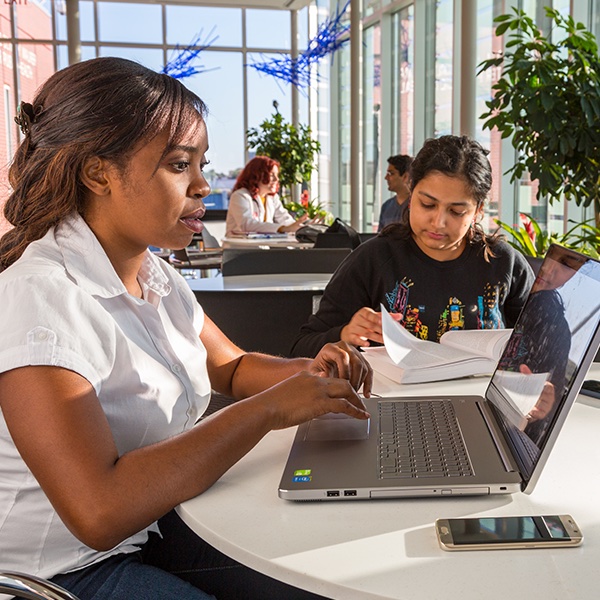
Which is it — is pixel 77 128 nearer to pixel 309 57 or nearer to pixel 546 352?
pixel 546 352

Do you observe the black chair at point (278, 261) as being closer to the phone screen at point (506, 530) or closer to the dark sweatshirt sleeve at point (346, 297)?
the dark sweatshirt sleeve at point (346, 297)

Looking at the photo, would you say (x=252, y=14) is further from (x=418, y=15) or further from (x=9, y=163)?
(x=9, y=163)

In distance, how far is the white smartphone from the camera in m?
0.89

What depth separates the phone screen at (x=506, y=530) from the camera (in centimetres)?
89

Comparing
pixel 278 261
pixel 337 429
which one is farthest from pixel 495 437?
pixel 278 261

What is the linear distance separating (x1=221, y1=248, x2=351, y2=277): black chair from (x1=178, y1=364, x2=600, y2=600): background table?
237 cm

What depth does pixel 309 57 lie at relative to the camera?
1110cm

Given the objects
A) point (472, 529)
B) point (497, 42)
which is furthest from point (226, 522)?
point (497, 42)

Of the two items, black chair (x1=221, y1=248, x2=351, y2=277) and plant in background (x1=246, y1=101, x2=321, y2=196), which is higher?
plant in background (x1=246, y1=101, x2=321, y2=196)

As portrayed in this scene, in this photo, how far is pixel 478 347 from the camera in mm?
1767

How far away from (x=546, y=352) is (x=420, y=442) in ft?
0.80

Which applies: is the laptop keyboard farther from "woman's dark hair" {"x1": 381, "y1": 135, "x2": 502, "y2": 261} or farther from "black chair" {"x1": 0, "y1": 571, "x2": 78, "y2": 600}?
"woman's dark hair" {"x1": 381, "y1": 135, "x2": 502, "y2": 261}

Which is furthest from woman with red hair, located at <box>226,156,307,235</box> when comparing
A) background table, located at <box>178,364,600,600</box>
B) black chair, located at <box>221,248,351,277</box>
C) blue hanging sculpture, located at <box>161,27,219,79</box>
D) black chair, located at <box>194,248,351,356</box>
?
background table, located at <box>178,364,600,600</box>

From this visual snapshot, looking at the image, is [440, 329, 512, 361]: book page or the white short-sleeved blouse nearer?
the white short-sleeved blouse
